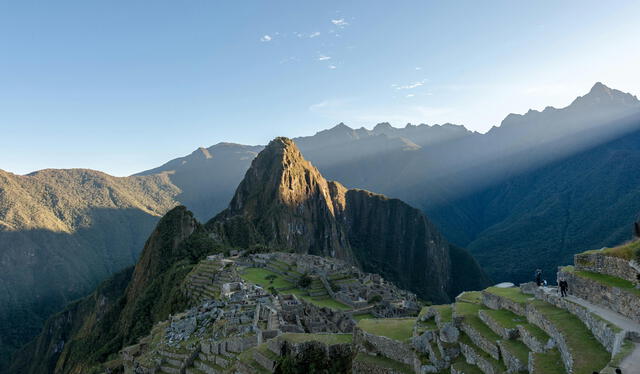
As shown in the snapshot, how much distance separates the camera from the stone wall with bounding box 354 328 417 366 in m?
14.5

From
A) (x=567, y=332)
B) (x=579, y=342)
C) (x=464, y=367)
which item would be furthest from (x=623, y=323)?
(x=464, y=367)

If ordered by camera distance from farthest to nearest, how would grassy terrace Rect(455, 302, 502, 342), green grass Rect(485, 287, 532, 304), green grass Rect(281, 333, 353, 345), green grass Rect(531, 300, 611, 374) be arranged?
1. green grass Rect(281, 333, 353, 345)
2. green grass Rect(485, 287, 532, 304)
3. grassy terrace Rect(455, 302, 502, 342)
4. green grass Rect(531, 300, 611, 374)

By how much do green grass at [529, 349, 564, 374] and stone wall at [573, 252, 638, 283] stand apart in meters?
3.92

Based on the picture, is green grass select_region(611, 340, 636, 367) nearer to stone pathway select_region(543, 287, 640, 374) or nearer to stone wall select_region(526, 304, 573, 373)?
stone pathway select_region(543, 287, 640, 374)

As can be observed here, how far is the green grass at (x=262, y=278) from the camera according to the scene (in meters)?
54.3

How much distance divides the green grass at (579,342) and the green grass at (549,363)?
0.40 meters

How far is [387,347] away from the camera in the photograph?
15.5 meters

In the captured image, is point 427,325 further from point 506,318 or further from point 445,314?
point 506,318

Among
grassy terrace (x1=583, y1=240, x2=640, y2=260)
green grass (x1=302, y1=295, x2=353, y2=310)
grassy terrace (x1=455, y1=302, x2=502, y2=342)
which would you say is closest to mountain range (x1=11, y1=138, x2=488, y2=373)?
green grass (x1=302, y1=295, x2=353, y2=310)

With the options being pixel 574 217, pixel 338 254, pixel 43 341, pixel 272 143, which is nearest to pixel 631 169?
pixel 574 217

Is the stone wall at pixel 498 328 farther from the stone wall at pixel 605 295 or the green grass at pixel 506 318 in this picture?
the stone wall at pixel 605 295

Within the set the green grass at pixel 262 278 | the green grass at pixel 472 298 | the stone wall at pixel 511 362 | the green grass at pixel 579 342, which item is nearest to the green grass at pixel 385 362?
the stone wall at pixel 511 362

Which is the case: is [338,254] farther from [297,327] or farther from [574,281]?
[574,281]

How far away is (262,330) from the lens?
22.1 meters
